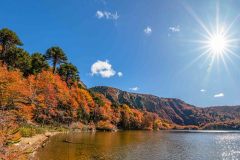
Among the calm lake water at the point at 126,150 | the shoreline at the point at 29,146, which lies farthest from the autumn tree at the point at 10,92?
the shoreline at the point at 29,146

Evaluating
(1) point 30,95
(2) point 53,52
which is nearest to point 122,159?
(1) point 30,95

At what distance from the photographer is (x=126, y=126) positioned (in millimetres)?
128250

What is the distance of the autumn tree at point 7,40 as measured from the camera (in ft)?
192

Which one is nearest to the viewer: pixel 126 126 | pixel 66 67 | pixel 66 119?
pixel 66 119

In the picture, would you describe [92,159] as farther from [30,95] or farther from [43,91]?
[43,91]

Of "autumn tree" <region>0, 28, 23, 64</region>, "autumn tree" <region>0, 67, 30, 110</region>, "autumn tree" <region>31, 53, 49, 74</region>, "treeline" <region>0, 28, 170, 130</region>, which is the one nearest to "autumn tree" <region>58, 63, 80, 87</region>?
"treeline" <region>0, 28, 170, 130</region>

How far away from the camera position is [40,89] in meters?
57.7

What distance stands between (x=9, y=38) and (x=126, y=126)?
84.7 meters

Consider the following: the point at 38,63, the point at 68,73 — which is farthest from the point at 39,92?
the point at 68,73

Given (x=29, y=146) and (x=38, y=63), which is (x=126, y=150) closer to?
(x=29, y=146)

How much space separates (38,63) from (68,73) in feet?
65.4

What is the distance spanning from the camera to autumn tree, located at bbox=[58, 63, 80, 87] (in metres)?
86.4

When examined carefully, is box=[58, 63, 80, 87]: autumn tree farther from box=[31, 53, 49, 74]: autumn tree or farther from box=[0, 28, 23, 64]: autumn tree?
box=[0, 28, 23, 64]: autumn tree

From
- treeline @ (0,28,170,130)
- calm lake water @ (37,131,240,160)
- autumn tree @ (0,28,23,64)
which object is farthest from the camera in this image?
autumn tree @ (0,28,23,64)
